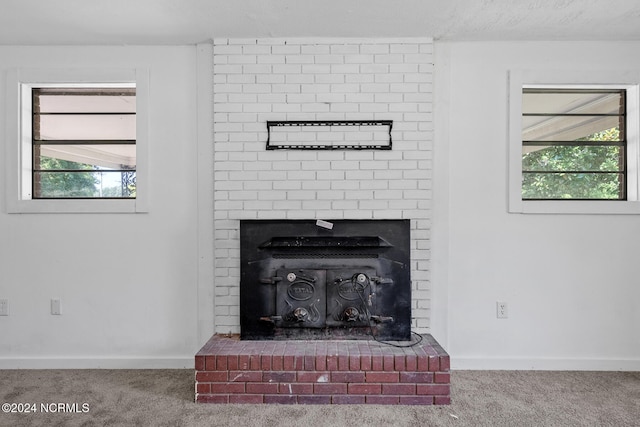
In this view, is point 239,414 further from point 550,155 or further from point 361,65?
point 550,155

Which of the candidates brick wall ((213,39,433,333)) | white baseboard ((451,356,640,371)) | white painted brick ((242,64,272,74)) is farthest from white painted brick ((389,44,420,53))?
white baseboard ((451,356,640,371))

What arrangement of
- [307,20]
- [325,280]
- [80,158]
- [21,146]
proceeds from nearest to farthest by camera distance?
[307,20], [325,280], [21,146], [80,158]

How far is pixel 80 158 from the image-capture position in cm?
298

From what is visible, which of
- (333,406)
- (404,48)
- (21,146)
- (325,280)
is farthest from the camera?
(21,146)

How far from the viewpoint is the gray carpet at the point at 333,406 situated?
84.2 inches

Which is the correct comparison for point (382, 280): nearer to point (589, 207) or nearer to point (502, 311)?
point (502, 311)

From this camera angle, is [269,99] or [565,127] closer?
[269,99]

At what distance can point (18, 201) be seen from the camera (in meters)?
2.86

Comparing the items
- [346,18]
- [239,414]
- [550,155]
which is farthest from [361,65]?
[239,414]

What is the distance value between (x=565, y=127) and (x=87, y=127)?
3628mm

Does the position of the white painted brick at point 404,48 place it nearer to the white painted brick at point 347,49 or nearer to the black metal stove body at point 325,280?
the white painted brick at point 347,49

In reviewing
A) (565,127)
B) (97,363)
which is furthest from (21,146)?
(565,127)

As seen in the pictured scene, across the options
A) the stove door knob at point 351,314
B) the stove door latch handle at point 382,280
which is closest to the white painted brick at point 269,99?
the stove door latch handle at point 382,280

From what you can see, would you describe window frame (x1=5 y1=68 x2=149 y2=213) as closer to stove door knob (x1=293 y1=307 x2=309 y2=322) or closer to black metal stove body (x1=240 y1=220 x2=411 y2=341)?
black metal stove body (x1=240 y1=220 x2=411 y2=341)
